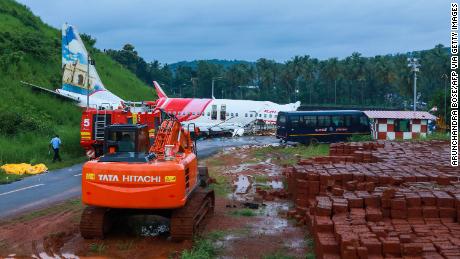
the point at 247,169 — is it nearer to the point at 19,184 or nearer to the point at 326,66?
the point at 19,184

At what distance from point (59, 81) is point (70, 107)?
19.0 ft

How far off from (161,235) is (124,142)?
92.9 inches

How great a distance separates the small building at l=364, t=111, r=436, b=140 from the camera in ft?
123

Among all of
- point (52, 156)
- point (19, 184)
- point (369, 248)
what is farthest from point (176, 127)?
point (52, 156)

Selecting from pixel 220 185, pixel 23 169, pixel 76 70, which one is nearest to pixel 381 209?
pixel 220 185

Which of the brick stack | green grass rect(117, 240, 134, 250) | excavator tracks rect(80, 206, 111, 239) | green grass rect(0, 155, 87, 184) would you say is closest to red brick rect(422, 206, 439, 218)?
the brick stack

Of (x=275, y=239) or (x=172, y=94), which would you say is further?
(x=172, y=94)

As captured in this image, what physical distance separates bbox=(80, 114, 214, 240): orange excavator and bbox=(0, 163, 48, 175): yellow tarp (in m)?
11.9

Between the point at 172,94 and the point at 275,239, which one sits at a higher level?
the point at 172,94

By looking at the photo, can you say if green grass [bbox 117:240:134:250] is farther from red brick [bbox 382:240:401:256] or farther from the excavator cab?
red brick [bbox 382:240:401:256]

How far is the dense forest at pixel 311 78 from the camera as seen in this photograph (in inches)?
3499

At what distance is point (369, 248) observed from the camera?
868cm

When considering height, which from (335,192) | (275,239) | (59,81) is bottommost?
(275,239)

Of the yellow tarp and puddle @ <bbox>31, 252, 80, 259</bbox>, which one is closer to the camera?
puddle @ <bbox>31, 252, 80, 259</bbox>
